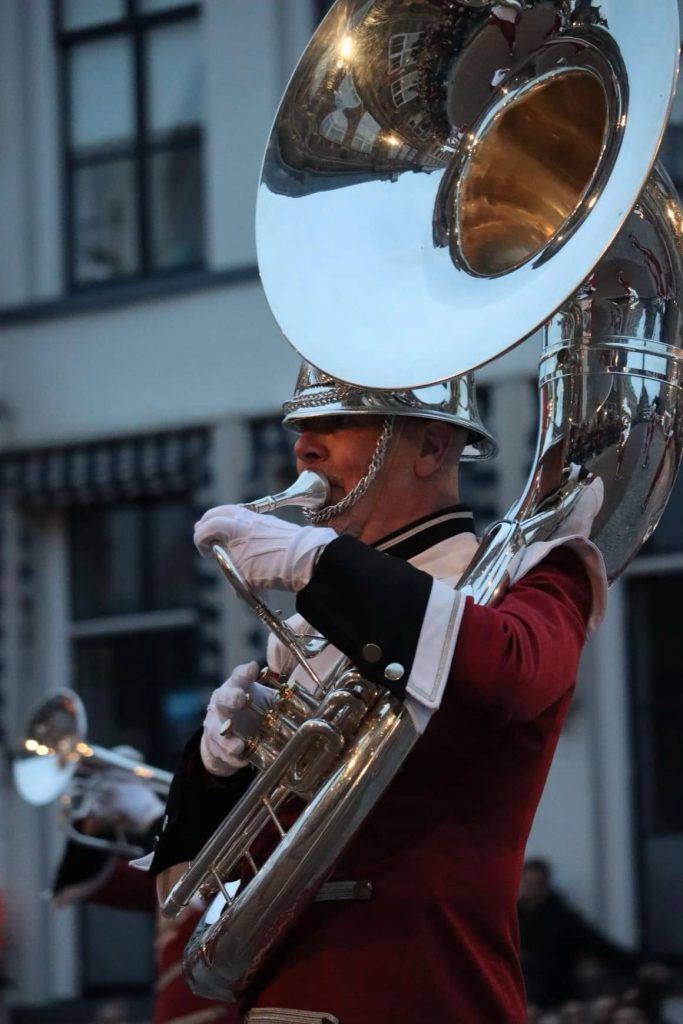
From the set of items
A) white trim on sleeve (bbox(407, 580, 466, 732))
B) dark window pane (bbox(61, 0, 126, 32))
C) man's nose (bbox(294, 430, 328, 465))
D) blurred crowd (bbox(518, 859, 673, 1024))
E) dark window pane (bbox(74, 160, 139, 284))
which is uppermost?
dark window pane (bbox(61, 0, 126, 32))

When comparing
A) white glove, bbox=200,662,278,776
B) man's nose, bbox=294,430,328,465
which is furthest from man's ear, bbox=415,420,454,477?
white glove, bbox=200,662,278,776

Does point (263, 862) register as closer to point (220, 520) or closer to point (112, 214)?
point (220, 520)

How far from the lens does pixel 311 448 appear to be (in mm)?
2650

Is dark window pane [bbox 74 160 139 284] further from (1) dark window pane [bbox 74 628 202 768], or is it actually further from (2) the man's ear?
(2) the man's ear

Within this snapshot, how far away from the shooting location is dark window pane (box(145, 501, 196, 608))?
8391mm

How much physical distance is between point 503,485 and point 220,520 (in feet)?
16.2

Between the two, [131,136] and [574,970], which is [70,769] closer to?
[574,970]

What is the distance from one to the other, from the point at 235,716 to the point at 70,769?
2.83 meters

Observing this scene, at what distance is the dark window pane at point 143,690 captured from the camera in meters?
8.30

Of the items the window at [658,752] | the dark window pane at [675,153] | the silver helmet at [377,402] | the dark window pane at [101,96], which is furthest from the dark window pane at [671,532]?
the silver helmet at [377,402]

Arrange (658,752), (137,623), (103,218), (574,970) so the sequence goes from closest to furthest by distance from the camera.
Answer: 1. (574,970)
2. (658,752)
3. (137,623)
4. (103,218)

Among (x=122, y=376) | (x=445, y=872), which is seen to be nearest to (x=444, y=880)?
(x=445, y=872)

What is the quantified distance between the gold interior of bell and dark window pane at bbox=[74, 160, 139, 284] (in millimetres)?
6338

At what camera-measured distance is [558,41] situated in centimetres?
259
